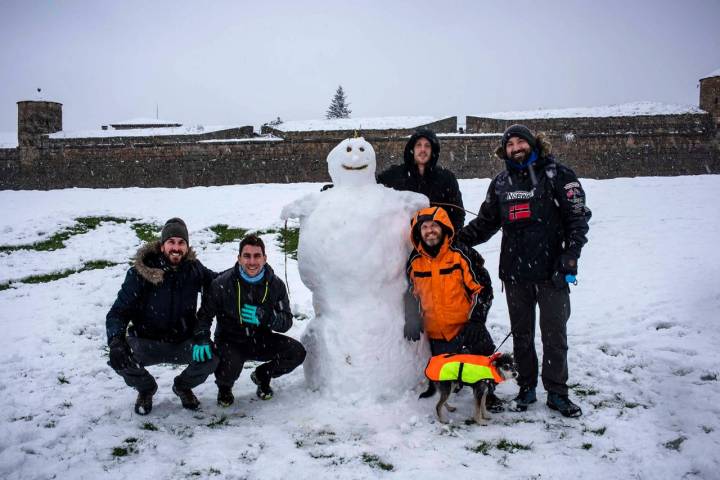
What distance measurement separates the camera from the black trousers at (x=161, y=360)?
126 inches

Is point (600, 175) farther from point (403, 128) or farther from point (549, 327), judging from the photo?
point (549, 327)

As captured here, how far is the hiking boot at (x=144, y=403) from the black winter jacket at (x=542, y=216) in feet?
8.52

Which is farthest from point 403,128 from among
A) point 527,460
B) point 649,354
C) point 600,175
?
point 527,460

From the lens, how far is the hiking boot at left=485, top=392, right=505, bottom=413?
10.8 feet

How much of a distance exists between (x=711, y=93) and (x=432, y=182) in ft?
76.4

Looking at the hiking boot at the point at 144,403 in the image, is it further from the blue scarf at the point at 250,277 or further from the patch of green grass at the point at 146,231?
the patch of green grass at the point at 146,231

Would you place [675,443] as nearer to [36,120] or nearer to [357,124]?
[357,124]

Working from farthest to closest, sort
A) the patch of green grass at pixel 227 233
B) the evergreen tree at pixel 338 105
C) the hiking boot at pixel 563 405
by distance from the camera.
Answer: the evergreen tree at pixel 338 105 < the patch of green grass at pixel 227 233 < the hiking boot at pixel 563 405

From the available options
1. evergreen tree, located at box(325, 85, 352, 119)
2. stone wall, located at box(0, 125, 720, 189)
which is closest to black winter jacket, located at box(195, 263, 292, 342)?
stone wall, located at box(0, 125, 720, 189)

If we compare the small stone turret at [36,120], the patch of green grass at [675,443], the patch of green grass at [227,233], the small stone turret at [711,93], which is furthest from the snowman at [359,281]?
the small stone turret at [36,120]

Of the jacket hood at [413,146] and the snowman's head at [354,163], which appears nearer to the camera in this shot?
the snowman's head at [354,163]

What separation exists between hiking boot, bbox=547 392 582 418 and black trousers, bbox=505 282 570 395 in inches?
1.3

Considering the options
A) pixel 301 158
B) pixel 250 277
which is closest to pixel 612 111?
pixel 301 158

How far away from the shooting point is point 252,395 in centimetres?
364
